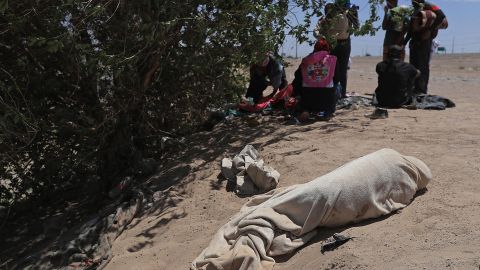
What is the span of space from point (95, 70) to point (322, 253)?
2.80 meters

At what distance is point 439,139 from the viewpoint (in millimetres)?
5488

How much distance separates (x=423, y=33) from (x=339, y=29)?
1.43 meters

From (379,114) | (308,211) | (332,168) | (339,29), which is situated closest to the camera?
(308,211)

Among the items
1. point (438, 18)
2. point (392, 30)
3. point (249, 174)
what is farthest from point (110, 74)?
point (438, 18)

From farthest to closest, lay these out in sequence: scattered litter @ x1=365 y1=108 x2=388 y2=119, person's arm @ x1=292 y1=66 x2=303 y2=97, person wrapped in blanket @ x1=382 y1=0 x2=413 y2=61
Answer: person wrapped in blanket @ x1=382 y1=0 x2=413 y2=61 < person's arm @ x1=292 y1=66 x2=303 y2=97 < scattered litter @ x1=365 y1=108 x2=388 y2=119

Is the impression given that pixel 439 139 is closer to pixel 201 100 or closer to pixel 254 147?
pixel 254 147

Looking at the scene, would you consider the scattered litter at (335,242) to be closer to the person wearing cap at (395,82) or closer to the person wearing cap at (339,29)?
the person wearing cap at (339,29)

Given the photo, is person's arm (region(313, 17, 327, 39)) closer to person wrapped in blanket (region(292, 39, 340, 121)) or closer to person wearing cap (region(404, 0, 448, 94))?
person wrapped in blanket (region(292, 39, 340, 121))

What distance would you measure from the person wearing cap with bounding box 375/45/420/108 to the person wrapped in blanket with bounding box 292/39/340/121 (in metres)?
0.94

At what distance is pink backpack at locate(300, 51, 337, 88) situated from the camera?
22.1 feet

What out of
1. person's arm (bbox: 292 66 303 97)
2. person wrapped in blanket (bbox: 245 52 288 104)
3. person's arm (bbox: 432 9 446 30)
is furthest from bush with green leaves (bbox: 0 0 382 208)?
person's arm (bbox: 432 9 446 30)

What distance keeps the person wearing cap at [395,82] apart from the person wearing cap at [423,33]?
56 cm

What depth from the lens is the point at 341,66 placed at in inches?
301

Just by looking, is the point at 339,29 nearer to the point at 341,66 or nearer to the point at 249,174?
the point at 341,66
